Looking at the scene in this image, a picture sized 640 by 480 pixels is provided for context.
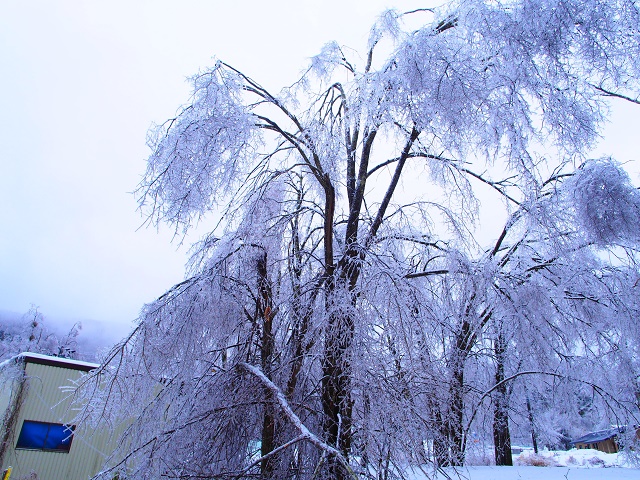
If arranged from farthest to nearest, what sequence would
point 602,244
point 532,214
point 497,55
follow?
1. point 602,244
2. point 532,214
3. point 497,55

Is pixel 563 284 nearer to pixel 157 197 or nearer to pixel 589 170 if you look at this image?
pixel 589 170

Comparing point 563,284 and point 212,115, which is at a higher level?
point 212,115

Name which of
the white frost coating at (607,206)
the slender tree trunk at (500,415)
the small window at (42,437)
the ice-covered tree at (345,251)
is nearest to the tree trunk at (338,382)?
the ice-covered tree at (345,251)

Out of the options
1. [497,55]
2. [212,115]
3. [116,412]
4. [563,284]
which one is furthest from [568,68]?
[116,412]

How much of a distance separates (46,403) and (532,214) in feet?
46.8

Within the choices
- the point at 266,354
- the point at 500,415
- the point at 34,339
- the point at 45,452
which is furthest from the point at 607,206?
the point at 34,339

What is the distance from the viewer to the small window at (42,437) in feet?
41.5

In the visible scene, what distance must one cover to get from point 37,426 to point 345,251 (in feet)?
43.4

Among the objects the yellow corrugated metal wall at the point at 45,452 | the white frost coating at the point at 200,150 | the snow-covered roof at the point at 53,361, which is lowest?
the yellow corrugated metal wall at the point at 45,452

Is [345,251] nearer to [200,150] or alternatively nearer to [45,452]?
[200,150]

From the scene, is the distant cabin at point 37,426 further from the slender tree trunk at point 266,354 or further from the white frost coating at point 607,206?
the white frost coating at point 607,206

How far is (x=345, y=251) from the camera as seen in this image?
15.9ft

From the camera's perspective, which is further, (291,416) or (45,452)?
(45,452)

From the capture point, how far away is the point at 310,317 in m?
4.59
